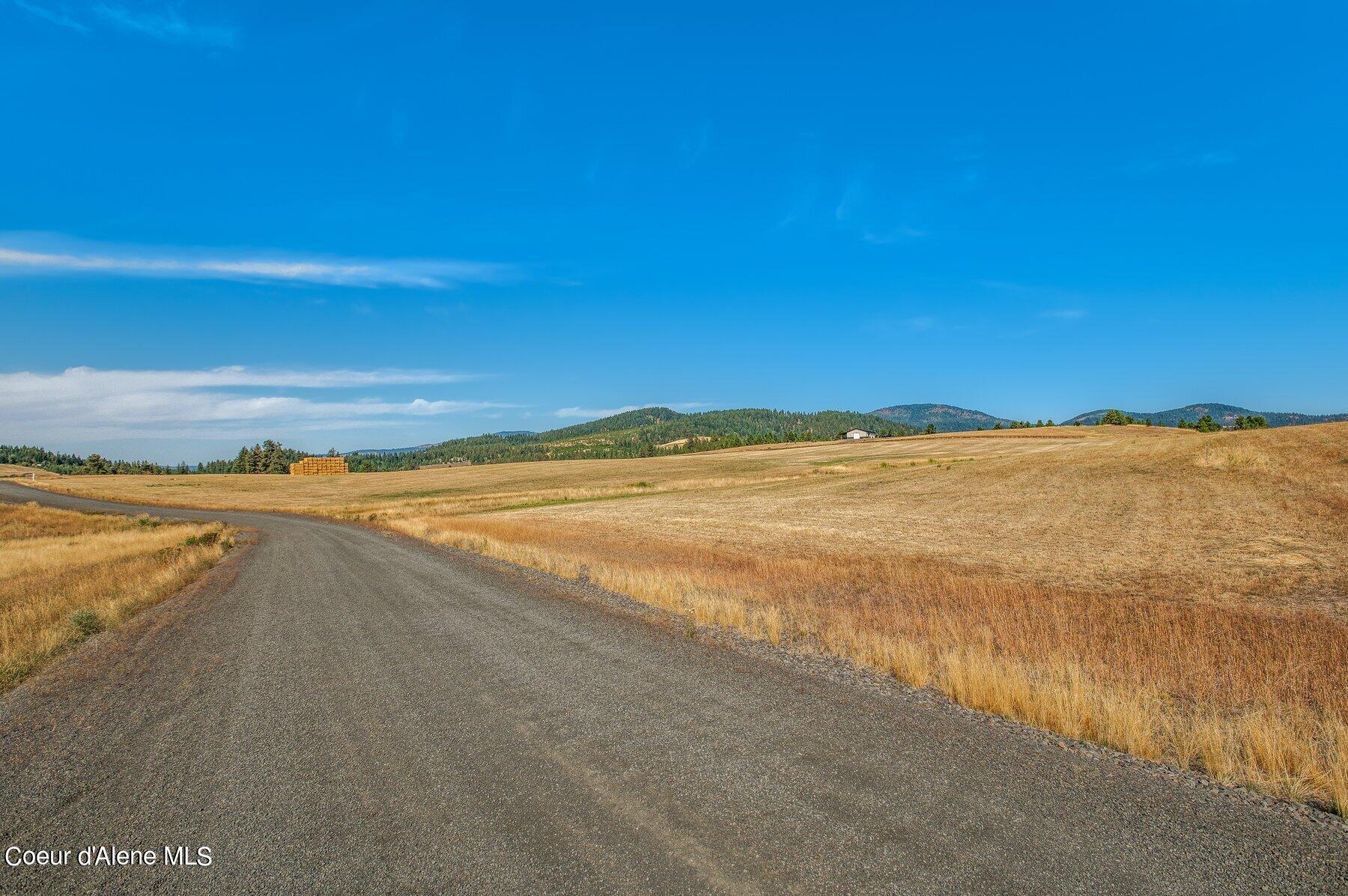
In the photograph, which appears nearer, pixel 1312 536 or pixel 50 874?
pixel 50 874

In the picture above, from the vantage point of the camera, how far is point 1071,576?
656 inches

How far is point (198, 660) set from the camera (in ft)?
30.7

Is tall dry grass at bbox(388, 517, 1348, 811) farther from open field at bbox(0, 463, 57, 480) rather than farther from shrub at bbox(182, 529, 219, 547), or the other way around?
open field at bbox(0, 463, 57, 480)

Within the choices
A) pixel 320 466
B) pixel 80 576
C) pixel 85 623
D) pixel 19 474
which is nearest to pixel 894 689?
pixel 85 623

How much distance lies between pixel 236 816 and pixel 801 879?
4402 millimetres

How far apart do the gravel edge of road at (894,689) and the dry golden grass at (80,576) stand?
29.5 ft

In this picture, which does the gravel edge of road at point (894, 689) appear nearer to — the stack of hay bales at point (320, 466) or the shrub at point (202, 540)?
the shrub at point (202, 540)

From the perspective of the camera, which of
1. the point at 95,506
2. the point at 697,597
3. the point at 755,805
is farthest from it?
the point at 95,506

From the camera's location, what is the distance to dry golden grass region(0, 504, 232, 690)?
1070 centimetres

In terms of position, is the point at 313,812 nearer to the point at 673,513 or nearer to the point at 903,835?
the point at 903,835

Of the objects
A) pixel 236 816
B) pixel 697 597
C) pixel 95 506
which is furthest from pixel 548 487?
pixel 236 816

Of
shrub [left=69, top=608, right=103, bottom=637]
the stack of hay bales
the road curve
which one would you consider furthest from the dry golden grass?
the stack of hay bales

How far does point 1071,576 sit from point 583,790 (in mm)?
16178

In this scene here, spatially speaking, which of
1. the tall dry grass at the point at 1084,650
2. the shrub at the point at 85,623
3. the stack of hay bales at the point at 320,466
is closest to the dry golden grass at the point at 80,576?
the shrub at the point at 85,623
